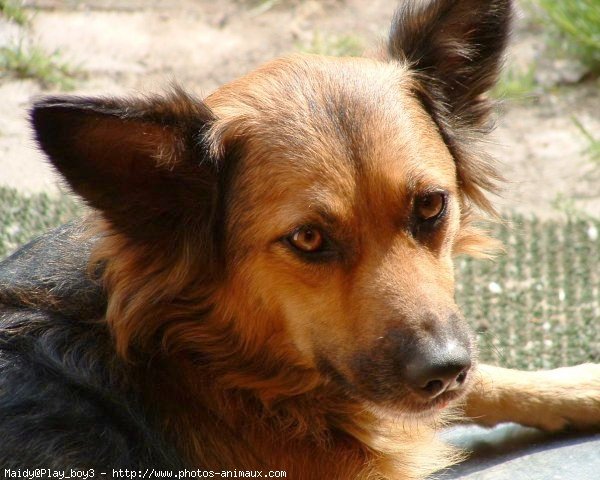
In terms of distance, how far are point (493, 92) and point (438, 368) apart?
4.43 meters

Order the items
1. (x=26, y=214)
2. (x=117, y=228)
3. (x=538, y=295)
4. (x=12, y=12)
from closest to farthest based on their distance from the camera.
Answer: (x=117, y=228) < (x=538, y=295) < (x=26, y=214) < (x=12, y=12)

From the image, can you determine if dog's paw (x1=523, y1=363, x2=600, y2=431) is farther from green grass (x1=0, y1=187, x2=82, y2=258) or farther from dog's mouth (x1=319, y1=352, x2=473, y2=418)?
green grass (x1=0, y1=187, x2=82, y2=258)

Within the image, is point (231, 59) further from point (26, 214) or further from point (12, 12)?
point (26, 214)

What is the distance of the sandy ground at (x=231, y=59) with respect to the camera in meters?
6.61

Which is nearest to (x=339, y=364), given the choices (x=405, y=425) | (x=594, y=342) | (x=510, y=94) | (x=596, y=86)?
(x=405, y=425)

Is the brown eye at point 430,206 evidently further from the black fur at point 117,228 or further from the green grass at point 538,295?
the green grass at point 538,295

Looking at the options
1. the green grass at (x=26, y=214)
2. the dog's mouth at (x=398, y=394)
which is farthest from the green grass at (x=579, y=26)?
the dog's mouth at (x=398, y=394)

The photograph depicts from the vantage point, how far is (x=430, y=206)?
11.3ft

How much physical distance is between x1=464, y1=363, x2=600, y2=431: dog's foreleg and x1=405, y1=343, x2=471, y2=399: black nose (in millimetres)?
929

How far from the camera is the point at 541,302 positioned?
17.2 feet

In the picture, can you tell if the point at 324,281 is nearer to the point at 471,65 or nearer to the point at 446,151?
the point at 446,151

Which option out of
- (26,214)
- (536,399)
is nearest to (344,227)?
(536,399)

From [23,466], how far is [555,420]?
2.27 metres

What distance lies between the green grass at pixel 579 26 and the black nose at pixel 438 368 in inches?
210
